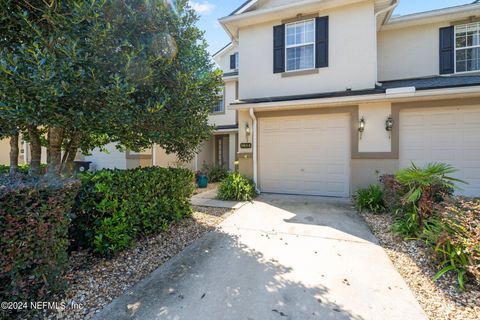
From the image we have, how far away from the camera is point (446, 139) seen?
22.5 ft

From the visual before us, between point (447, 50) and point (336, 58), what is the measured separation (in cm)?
420

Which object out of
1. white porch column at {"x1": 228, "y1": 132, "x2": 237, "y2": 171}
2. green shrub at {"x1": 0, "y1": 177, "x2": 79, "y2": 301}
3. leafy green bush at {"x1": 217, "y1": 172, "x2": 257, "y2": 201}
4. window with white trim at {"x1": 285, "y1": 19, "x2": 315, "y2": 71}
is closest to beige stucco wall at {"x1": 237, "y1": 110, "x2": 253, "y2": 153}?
leafy green bush at {"x1": 217, "y1": 172, "x2": 257, "y2": 201}

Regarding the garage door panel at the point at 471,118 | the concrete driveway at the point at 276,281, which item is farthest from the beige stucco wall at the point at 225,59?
the concrete driveway at the point at 276,281

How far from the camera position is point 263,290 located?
2941mm

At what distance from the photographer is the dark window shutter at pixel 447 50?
A: 8.38 metres

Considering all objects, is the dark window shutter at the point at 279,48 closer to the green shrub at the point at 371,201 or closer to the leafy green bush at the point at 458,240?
the green shrub at the point at 371,201

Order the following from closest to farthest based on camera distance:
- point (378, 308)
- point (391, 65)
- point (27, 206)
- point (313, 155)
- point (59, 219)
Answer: point (27, 206)
point (59, 219)
point (378, 308)
point (313, 155)
point (391, 65)

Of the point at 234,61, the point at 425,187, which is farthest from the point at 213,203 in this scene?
the point at 234,61

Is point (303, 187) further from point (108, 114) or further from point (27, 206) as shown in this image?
point (27, 206)

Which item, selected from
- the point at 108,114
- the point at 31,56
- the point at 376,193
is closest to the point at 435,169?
the point at 376,193

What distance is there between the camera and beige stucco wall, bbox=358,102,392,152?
285 inches

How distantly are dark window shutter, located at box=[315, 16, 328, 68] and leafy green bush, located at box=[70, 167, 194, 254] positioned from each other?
674 cm

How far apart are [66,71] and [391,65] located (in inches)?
416

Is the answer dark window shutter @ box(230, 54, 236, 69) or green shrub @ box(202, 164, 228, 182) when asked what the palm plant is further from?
dark window shutter @ box(230, 54, 236, 69)
